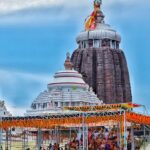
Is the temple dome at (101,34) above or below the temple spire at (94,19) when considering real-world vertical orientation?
below

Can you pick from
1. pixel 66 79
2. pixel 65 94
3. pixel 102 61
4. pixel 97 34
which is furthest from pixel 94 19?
pixel 65 94

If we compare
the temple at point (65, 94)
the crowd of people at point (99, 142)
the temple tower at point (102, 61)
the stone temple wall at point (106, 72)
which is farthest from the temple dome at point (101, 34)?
the crowd of people at point (99, 142)

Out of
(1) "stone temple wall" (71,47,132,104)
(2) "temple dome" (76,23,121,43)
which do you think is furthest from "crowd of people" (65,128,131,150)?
(2) "temple dome" (76,23,121,43)

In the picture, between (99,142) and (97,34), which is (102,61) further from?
(99,142)

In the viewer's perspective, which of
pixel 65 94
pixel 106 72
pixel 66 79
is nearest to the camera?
pixel 65 94

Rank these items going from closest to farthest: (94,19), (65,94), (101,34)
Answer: (65,94) → (101,34) → (94,19)

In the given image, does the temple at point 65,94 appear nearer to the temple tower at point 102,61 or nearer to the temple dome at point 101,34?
the temple tower at point 102,61

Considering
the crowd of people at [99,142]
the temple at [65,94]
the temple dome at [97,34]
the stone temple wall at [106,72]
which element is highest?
the temple dome at [97,34]

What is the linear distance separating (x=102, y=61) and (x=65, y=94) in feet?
45.6

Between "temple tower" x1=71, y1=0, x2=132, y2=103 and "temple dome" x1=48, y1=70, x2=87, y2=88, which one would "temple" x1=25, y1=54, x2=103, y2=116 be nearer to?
"temple dome" x1=48, y1=70, x2=87, y2=88

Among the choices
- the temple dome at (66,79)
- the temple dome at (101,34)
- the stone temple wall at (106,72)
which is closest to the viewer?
the temple dome at (66,79)

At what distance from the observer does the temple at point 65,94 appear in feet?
217

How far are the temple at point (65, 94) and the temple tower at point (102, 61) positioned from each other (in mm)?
7685

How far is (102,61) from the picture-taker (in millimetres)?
79312
